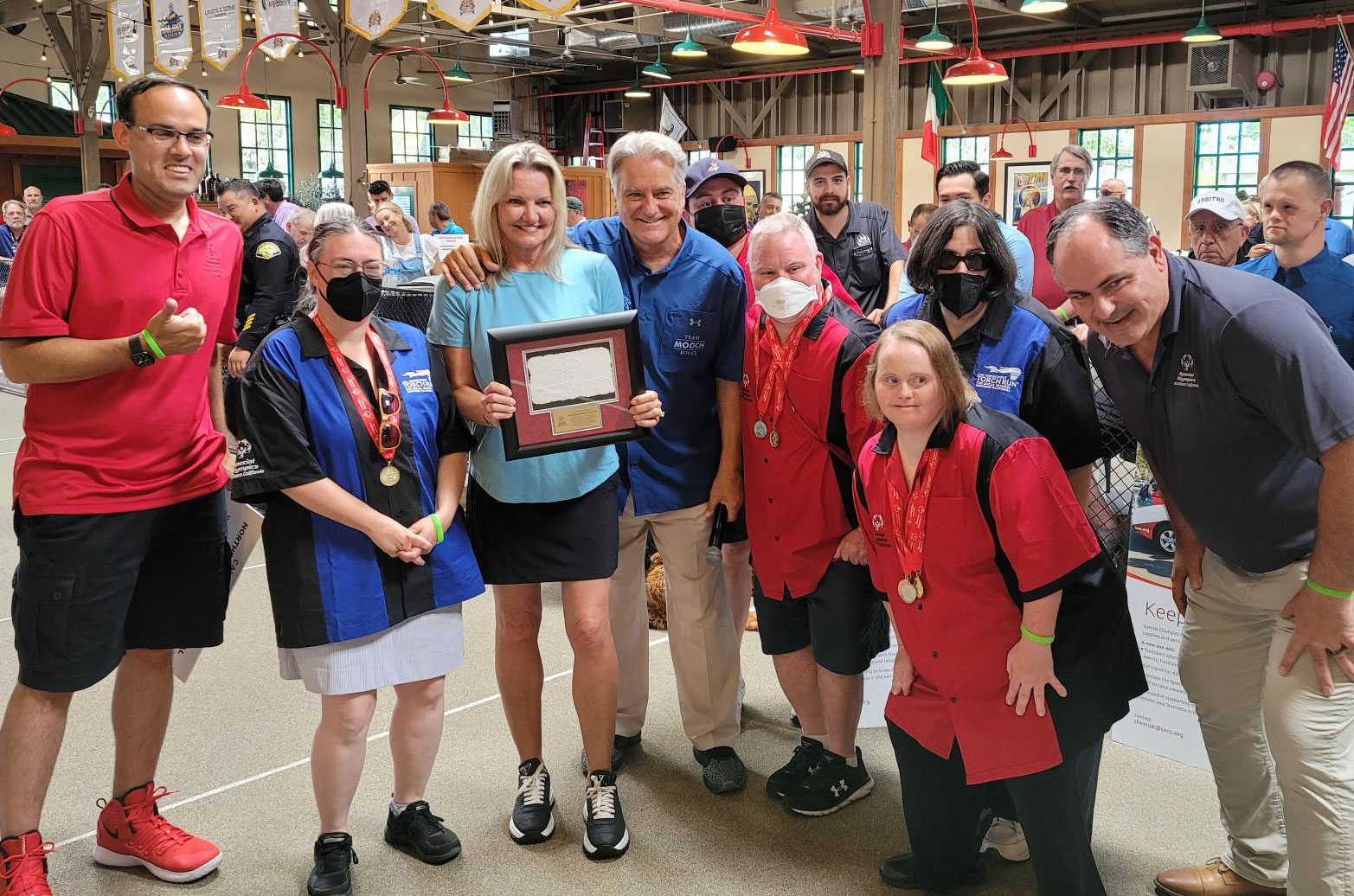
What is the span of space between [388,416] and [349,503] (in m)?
0.23

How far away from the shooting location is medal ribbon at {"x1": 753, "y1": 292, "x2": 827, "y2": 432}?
296cm

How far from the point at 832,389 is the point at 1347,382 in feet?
3.92

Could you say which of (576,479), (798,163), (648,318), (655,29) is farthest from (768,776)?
(798,163)

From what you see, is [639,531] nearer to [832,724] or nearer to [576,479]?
[576,479]

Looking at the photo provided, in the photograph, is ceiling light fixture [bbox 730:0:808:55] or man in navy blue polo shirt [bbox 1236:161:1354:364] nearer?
man in navy blue polo shirt [bbox 1236:161:1354:364]

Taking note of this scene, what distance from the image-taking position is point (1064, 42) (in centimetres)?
1689

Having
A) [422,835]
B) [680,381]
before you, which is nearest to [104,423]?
[422,835]

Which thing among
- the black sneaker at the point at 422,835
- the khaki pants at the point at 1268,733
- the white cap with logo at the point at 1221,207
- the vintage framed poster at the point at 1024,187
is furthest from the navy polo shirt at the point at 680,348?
the vintage framed poster at the point at 1024,187

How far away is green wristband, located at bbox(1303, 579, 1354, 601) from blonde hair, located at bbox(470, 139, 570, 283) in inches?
70.8

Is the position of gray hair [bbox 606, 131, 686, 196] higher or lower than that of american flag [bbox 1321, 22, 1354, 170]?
lower

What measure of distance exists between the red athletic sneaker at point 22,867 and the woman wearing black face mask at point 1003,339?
244 centimetres

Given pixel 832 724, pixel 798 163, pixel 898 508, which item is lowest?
pixel 832 724

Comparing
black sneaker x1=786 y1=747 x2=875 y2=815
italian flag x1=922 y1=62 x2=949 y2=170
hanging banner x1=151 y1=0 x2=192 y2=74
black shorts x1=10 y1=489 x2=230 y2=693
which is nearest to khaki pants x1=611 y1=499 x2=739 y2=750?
black sneaker x1=786 y1=747 x2=875 y2=815

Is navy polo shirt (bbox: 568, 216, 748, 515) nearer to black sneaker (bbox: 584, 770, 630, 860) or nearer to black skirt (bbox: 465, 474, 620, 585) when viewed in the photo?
black skirt (bbox: 465, 474, 620, 585)
